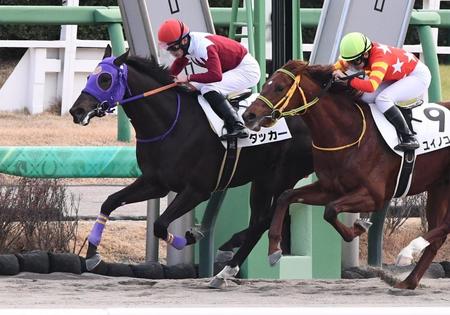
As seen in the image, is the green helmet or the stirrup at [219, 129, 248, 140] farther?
the stirrup at [219, 129, 248, 140]

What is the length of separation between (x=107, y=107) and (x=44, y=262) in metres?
1.37

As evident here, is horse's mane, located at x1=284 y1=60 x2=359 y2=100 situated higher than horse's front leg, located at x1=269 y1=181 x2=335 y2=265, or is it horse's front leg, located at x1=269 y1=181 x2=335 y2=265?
horse's mane, located at x1=284 y1=60 x2=359 y2=100

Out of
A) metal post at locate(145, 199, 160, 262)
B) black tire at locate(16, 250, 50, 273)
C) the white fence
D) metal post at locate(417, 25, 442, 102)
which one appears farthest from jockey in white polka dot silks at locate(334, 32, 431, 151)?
the white fence

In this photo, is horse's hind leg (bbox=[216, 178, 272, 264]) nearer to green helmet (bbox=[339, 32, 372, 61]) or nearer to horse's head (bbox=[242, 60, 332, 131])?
horse's head (bbox=[242, 60, 332, 131])

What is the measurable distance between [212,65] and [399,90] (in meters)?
1.15

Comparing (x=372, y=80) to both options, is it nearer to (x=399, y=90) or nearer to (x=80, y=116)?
(x=399, y=90)

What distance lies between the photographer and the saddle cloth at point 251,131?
343 inches

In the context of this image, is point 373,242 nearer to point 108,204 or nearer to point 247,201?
point 247,201

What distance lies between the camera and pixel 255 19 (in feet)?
33.0

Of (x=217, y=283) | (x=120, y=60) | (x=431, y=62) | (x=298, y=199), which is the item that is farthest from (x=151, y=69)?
(x=431, y=62)

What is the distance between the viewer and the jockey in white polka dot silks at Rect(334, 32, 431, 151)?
8.30 metres

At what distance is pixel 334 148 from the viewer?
8.26m

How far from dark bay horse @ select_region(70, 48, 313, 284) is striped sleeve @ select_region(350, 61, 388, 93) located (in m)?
Result: 0.91

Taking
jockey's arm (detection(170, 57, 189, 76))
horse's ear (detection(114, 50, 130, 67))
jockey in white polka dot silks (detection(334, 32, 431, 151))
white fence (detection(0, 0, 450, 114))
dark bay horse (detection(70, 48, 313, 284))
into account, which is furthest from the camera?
white fence (detection(0, 0, 450, 114))
